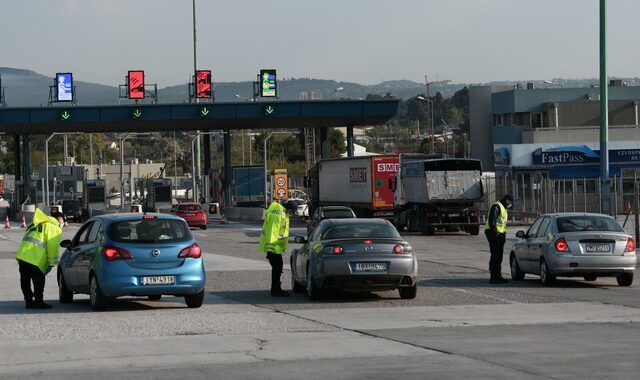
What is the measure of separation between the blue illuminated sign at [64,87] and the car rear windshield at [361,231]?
167 feet

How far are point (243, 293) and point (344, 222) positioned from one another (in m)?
2.88

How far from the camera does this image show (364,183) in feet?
185

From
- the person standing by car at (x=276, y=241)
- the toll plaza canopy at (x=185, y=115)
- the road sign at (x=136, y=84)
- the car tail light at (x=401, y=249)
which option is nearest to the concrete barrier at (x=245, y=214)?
the toll plaza canopy at (x=185, y=115)

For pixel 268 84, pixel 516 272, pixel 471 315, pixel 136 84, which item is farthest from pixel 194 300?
pixel 268 84

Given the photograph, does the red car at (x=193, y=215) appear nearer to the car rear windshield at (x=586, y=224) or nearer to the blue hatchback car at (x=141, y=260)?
the car rear windshield at (x=586, y=224)

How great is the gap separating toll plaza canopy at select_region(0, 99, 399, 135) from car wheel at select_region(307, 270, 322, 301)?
5024cm

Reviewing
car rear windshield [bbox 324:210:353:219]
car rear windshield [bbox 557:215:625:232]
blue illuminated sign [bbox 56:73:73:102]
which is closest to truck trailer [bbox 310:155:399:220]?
car rear windshield [bbox 324:210:353:219]

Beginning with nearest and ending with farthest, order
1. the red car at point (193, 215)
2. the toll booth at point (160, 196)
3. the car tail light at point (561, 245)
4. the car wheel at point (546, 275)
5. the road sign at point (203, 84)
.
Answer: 1. the car tail light at point (561, 245)
2. the car wheel at point (546, 275)
3. the red car at point (193, 215)
4. the road sign at point (203, 84)
5. the toll booth at point (160, 196)

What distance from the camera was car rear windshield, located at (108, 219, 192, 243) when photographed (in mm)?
19172

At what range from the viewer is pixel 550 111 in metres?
90.2

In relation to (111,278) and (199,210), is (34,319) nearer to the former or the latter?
(111,278)

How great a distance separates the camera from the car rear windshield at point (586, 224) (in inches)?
942

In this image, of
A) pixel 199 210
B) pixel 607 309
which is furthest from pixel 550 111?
pixel 607 309

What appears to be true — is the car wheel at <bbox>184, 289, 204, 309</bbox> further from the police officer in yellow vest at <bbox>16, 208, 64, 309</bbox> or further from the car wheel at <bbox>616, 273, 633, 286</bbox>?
the car wheel at <bbox>616, 273, 633, 286</bbox>
